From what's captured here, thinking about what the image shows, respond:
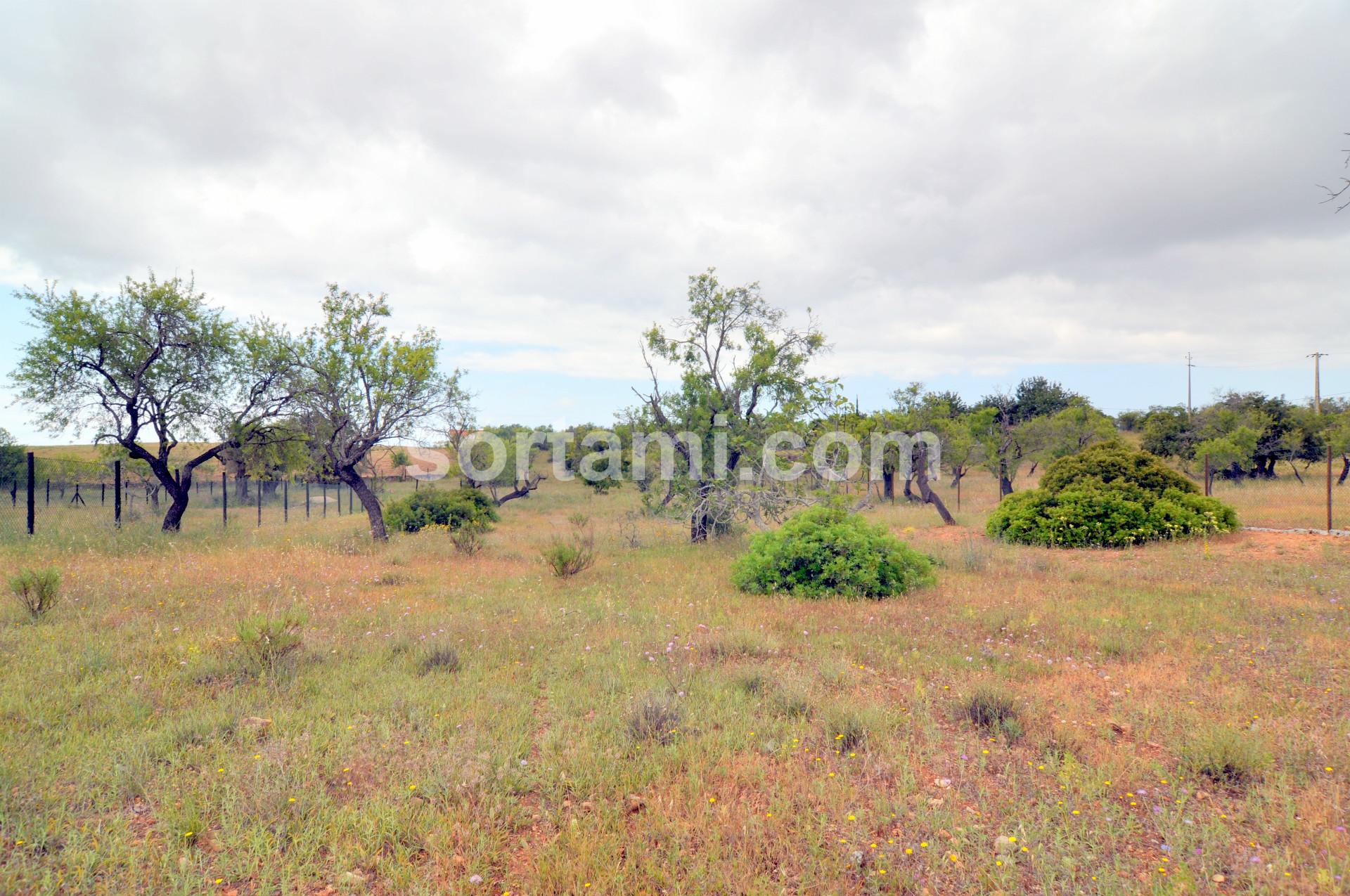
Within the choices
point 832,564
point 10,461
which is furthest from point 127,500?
point 832,564

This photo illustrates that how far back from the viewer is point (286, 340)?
50.1ft

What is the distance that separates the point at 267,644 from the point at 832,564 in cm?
682

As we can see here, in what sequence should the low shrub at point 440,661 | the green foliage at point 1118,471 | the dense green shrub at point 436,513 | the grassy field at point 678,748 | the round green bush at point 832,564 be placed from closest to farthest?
1. the grassy field at point 678,748
2. the low shrub at point 440,661
3. the round green bush at point 832,564
4. the green foliage at point 1118,471
5. the dense green shrub at point 436,513

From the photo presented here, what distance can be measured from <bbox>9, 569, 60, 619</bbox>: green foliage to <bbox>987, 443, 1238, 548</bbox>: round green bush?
16187mm

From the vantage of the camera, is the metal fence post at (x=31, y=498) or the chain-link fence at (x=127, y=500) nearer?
the metal fence post at (x=31, y=498)

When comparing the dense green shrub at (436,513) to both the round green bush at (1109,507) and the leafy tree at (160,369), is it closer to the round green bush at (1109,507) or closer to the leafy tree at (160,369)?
the leafy tree at (160,369)

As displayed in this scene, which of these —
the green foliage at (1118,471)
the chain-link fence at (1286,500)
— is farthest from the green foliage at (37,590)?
the chain-link fence at (1286,500)

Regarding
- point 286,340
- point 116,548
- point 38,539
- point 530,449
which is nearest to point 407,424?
point 286,340

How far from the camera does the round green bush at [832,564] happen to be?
8.98 meters

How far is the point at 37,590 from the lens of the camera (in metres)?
7.41

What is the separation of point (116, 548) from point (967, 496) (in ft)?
99.0

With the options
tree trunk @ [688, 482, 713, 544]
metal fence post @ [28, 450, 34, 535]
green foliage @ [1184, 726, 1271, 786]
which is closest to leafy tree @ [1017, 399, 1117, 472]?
tree trunk @ [688, 482, 713, 544]

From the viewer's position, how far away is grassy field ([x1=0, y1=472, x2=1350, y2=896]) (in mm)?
3080

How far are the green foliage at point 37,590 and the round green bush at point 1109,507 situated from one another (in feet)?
53.1
